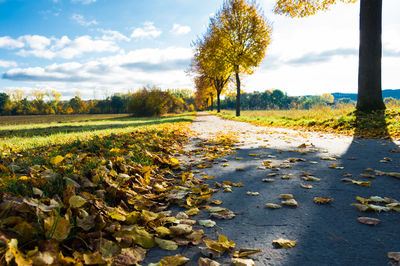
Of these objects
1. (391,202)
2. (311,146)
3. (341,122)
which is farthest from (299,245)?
(341,122)

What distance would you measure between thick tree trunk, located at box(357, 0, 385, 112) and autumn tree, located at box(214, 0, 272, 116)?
427 inches

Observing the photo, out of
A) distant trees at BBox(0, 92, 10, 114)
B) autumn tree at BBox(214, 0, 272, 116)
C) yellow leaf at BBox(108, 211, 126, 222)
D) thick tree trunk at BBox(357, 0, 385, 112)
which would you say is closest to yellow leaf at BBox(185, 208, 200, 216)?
yellow leaf at BBox(108, 211, 126, 222)

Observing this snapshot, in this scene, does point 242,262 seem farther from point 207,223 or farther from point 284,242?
point 207,223

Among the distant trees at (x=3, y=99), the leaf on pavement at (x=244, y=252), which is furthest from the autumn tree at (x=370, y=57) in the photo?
the distant trees at (x=3, y=99)

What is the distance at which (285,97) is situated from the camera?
4670 inches

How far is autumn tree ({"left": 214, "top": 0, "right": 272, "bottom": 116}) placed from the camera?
18.9 m

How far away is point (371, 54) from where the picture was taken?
8.22 meters

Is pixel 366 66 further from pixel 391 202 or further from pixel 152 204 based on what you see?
pixel 152 204

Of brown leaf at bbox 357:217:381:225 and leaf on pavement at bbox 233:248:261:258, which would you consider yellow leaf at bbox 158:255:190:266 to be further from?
brown leaf at bbox 357:217:381:225

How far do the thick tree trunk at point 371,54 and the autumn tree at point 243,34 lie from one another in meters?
10.8

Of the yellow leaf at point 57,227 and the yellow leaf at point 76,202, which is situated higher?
the yellow leaf at point 76,202

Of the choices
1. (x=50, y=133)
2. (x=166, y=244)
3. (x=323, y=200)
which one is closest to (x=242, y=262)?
(x=166, y=244)

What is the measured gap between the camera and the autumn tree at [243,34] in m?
18.9

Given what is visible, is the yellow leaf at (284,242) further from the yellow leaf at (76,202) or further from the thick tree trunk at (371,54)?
the thick tree trunk at (371,54)
